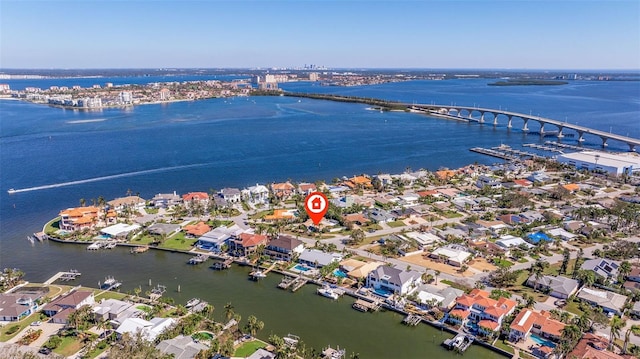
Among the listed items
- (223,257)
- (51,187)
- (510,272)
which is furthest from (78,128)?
(510,272)

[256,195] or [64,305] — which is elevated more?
[256,195]

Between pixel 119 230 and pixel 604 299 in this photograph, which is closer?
pixel 604 299

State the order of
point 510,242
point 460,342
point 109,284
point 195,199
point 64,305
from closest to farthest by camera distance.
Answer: point 460,342 → point 64,305 → point 109,284 → point 510,242 → point 195,199

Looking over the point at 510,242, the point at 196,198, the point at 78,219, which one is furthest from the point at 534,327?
the point at 78,219

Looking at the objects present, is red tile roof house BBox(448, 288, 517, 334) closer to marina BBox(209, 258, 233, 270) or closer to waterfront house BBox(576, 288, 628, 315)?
waterfront house BBox(576, 288, 628, 315)

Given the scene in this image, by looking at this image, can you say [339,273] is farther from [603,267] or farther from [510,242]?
[603,267]

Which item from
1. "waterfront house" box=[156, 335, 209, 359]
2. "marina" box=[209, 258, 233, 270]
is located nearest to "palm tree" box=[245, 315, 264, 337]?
"waterfront house" box=[156, 335, 209, 359]

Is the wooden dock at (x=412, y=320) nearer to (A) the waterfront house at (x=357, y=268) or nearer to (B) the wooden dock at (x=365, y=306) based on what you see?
(B) the wooden dock at (x=365, y=306)
